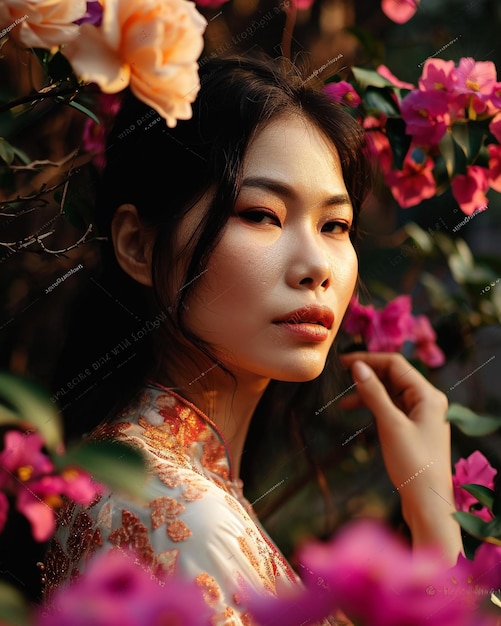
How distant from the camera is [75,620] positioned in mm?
320

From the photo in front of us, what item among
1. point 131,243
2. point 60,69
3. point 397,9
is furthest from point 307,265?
point 397,9

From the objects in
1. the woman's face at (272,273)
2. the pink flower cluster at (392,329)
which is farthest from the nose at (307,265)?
the pink flower cluster at (392,329)

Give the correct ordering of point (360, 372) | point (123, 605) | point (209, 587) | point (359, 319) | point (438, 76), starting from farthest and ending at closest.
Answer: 1. point (359, 319)
2. point (360, 372)
3. point (438, 76)
4. point (209, 587)
5. point (123, 605)

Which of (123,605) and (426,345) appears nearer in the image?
(123,605)

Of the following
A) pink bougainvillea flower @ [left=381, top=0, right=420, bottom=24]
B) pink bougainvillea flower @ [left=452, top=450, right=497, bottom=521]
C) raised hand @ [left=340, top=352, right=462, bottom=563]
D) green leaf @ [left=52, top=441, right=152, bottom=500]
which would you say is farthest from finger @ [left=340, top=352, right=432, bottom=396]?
green leaf @ [left=52, top=441, right=152, bottom=500]

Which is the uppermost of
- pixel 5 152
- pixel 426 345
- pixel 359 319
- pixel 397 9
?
pixel 5 152

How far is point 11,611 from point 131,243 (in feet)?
2.62

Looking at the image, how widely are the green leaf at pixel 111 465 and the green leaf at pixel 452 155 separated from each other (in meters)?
0.98

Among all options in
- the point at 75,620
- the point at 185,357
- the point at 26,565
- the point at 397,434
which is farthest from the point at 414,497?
the point at 75,620

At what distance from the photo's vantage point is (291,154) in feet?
3.61

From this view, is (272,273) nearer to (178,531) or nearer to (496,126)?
(178,531)

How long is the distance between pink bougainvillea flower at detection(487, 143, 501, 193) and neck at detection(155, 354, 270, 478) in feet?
1.78

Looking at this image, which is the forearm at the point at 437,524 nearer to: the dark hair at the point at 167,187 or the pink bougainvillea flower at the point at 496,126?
the dark hair at the point at 167,187

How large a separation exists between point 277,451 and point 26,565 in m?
0.57
